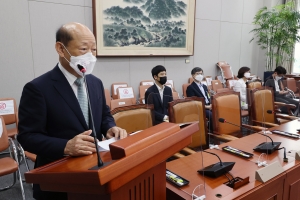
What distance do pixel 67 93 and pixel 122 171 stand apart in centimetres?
63

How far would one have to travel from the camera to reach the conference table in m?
1.24

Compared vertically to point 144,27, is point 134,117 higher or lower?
lower

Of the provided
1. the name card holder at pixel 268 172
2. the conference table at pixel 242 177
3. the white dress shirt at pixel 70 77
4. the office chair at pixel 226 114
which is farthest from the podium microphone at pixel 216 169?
the office chair at pixel 226 114

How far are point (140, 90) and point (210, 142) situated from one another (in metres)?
2.56

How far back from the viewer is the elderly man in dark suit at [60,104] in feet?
3.52

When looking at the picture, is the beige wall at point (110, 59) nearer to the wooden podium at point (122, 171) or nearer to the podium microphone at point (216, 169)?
the podium microphone at point (216, 169)

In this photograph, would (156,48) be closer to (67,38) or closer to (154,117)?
(154,117)

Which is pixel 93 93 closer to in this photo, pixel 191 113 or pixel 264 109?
pixel 191 113

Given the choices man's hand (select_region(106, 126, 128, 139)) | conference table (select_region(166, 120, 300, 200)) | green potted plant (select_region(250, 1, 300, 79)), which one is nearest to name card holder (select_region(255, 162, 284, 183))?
conference table (select_region(166, 120, 300, 200))

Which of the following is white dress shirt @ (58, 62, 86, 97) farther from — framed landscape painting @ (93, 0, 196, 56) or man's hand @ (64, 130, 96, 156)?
framed landscape painting @ (93, 0, 196, 56)

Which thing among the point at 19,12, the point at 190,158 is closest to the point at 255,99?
the point at 190,158

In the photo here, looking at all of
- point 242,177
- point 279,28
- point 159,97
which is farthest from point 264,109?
point 279,28

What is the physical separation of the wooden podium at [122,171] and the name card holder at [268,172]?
649 mm

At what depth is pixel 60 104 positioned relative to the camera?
3.70 ft
